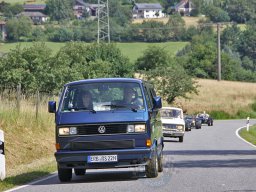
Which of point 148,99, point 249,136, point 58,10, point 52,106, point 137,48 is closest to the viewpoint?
point 52,106

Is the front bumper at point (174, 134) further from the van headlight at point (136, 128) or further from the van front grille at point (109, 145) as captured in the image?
the van front grille at point (109, 145)

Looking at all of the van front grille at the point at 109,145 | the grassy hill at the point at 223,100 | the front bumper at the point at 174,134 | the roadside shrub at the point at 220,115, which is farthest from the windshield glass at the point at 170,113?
the roadside shrub at the point at 220,115

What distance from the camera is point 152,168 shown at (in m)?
18.9

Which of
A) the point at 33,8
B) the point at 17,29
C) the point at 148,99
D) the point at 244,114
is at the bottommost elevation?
the point at 244,114

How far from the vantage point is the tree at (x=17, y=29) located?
450 ft

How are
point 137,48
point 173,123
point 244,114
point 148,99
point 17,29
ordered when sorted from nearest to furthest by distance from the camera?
point 148,99, point 173,123, point 244,114, point 17,29, point 137,48

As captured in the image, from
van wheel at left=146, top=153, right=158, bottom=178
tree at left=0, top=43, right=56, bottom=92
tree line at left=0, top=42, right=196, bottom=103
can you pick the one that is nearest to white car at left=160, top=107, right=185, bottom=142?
tree line at left=0, top=42, right=196, bottom=103

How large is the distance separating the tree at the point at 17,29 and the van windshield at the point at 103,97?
374 ft

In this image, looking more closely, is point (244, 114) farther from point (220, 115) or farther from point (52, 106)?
point (52, 106)

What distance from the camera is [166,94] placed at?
299 ft

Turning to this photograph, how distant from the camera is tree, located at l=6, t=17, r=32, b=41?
137 metres

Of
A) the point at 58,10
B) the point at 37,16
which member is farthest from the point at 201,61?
the point at 58,10

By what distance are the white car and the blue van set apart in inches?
838

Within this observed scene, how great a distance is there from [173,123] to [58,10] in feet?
488
